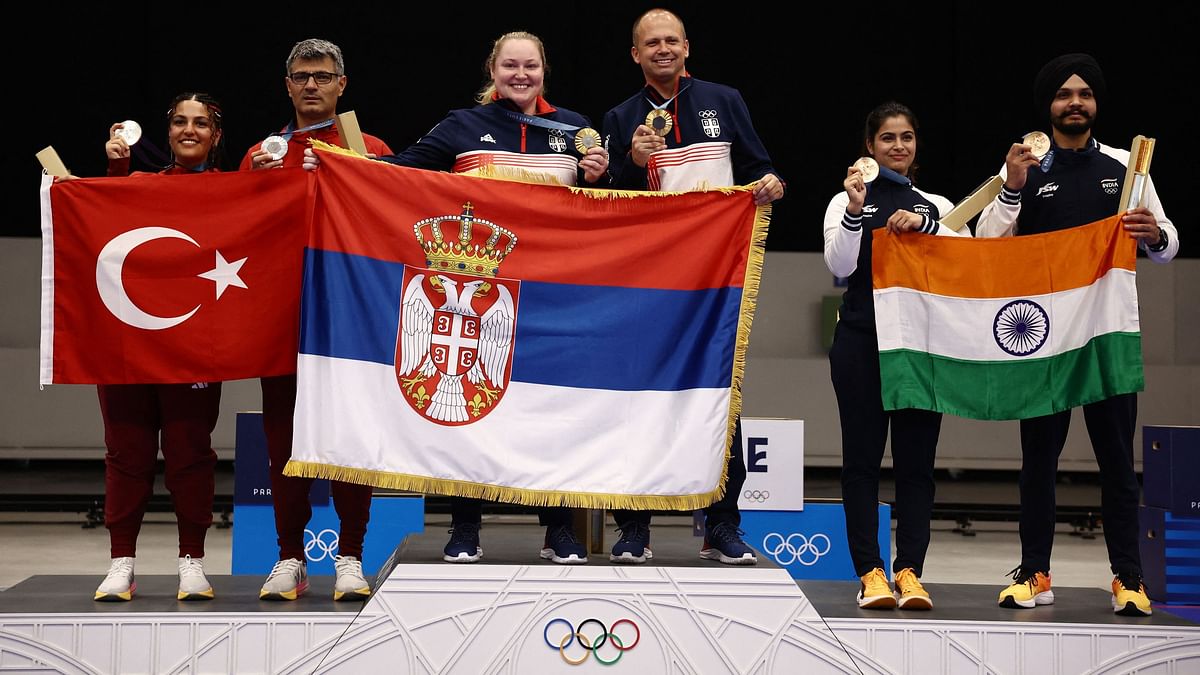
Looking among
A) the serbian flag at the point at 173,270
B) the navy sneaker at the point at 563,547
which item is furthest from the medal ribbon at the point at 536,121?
the navy sneaker at the point at 563,547

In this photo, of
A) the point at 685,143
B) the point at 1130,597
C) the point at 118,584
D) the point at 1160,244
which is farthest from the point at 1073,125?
the point at 118,584

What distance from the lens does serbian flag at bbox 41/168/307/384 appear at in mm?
3426

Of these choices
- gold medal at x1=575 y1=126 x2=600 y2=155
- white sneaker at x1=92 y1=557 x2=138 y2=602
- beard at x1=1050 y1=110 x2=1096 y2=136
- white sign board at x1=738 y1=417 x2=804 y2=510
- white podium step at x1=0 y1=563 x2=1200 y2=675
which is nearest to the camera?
white podium step at x1=0 y1=563 x2=1200 y2=675

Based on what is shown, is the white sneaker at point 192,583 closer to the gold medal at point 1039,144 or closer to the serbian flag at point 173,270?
the serbian flag at point 173,270

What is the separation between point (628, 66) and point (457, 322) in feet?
19.5

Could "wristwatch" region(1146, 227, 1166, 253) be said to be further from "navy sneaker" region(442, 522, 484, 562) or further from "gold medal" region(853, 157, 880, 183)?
"navy sneaker" region(442, 522, 484, 562)

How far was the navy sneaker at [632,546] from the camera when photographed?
3.42 metres

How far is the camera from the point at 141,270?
11.3ft

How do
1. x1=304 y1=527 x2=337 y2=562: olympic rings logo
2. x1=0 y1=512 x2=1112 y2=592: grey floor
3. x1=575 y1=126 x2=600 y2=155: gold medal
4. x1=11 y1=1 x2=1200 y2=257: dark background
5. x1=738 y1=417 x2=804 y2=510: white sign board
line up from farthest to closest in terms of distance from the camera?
1. x1=11 y1=1 x2=1200 y2=257: dark background
2. x1=0 y1=512 x2=1112 y2=592: grey floor
3. x1=738 y1=417 x2=804 y2=510: white sign board
4. x1=304 y1=527 x2=337 y2=562: olympic rings logo
5. x1=575 y1=126 x2=600 y2=155: gold medal

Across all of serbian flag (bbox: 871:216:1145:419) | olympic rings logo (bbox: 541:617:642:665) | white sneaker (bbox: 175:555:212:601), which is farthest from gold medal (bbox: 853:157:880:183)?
white sneaker (bbox: 175:555:212:601)

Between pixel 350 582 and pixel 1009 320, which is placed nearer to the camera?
pixel 350 582

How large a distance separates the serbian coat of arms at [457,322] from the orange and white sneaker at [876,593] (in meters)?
1.27

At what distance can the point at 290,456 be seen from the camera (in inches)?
133

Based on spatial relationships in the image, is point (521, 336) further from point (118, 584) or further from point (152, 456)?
point (118, 584)
